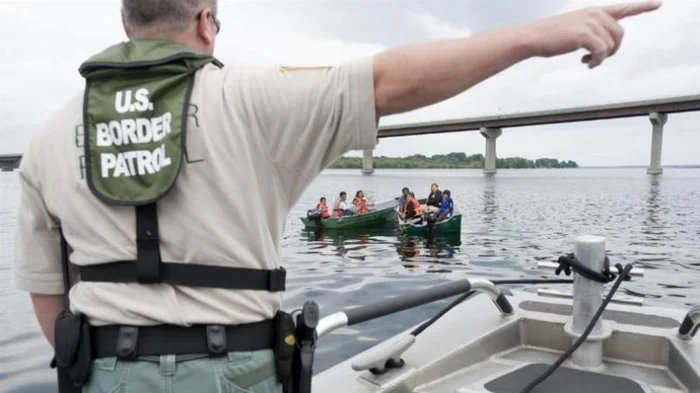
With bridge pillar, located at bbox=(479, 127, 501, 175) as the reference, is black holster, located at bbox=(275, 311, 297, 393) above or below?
below

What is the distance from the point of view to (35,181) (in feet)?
6.03

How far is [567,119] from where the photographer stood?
237 feet

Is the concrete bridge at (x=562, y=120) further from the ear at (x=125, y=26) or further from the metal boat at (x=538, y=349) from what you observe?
the ear at (x=125, y=26)

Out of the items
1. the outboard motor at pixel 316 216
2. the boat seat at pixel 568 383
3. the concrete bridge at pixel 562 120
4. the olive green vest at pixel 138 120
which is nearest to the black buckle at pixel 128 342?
the olive green vest at pixel 138 120

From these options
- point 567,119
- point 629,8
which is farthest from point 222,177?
point 567,119

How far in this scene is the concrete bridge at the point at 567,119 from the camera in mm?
67438

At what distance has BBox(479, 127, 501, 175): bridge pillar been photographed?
281ft

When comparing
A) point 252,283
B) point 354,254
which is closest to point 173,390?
point 252,283

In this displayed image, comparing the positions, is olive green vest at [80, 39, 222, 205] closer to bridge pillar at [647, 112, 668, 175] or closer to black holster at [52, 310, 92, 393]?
black holster at [52, 310, 92, 393]

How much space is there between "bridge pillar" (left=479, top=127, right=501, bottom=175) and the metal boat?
82962mm

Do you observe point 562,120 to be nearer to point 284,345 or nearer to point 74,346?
point 284,345

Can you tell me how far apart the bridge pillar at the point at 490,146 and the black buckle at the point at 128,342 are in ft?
282

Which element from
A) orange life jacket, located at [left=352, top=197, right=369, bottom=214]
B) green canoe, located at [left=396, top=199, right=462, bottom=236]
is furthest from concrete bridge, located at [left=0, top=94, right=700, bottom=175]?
green canoe, located at [left=396, top=199, right=462, bottom=236]

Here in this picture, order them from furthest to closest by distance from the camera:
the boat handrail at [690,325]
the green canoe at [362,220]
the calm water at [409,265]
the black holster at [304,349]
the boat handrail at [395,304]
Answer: the green canoe at [362,220] < the calm water at [409,265] < the boat handrail at [690,325] < the boat handrail at [395,304] < the black holster at [304,349]
